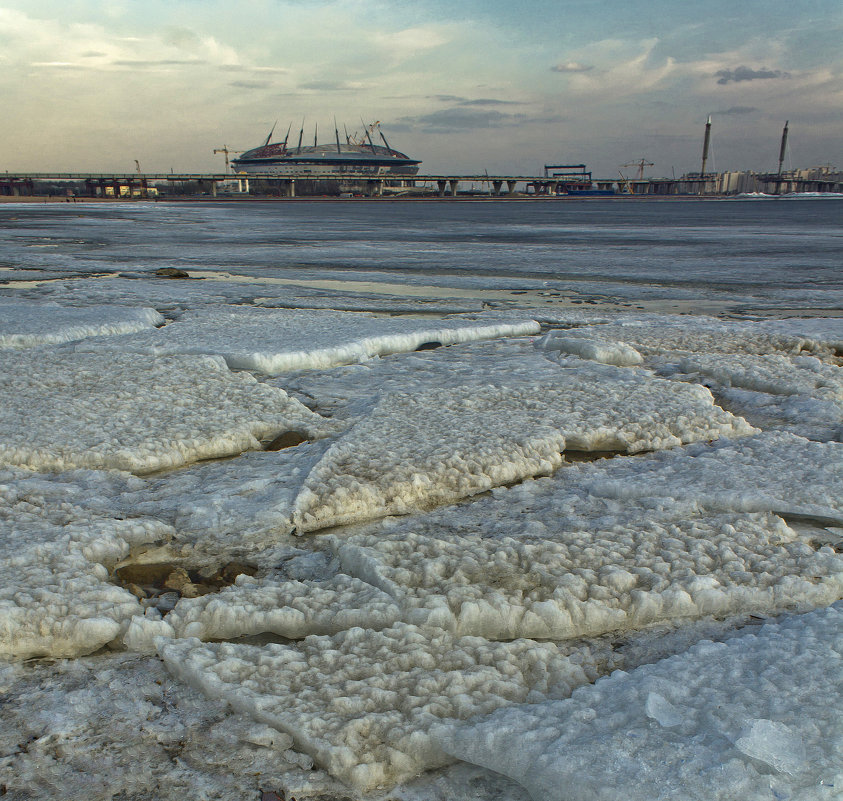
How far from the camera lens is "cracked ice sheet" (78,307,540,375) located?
363cm

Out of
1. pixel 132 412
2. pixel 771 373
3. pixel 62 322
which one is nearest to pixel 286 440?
pixel 132 412

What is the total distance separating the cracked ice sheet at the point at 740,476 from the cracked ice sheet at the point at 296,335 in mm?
1843

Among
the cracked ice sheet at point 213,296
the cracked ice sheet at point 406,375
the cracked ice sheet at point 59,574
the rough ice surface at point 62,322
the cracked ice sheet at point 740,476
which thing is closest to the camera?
the cracked ice sheet at point 59,574

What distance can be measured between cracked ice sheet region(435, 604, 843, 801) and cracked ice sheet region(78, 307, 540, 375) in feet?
8.58

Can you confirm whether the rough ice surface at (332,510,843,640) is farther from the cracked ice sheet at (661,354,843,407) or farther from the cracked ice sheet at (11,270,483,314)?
the cracked ice sheet at (11,270,483,314)

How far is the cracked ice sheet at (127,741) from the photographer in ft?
3.35

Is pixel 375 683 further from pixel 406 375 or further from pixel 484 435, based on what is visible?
pixel 406 375

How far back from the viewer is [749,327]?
15.6 feet

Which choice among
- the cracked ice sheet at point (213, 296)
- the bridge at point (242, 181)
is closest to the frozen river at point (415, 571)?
the cracked ice sheet at point (213, 296)

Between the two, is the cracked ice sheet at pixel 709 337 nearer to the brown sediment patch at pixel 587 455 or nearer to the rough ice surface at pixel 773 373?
the rough ice surface at pixel 773 373

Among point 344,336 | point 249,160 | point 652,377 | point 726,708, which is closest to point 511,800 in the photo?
point 726,708

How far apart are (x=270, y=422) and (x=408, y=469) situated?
72 centimetres

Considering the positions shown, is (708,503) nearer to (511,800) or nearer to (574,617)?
(574,617)

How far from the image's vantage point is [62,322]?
4348 mm
